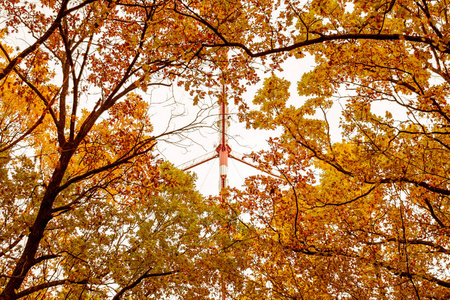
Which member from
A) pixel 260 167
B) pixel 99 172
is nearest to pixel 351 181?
pixel 260 167

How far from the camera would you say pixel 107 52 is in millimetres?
5773

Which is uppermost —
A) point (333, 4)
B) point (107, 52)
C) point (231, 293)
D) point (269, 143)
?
point (333, 4)

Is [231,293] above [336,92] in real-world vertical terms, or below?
below

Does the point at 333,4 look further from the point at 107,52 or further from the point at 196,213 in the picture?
the point at 196,213

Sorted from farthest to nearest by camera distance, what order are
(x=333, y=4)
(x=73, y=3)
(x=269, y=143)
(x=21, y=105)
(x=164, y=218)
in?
1. (x=164, y=218)
2. (x=21, y=105)
3. (x=269, y=143)
4. (x=333, y=4)
5. (x=73, y=3)

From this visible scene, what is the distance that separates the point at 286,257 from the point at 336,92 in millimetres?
3220

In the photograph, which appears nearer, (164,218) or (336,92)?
(336,92)

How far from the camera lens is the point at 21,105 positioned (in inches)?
259

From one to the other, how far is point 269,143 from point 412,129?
8.18 feet

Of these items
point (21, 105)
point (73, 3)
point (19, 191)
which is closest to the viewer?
point (73, 3)

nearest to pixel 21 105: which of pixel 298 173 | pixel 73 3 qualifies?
pixel 73 3

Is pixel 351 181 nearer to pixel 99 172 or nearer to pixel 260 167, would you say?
pixel 260 167

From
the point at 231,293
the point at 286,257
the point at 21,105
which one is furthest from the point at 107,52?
the point at 231,293

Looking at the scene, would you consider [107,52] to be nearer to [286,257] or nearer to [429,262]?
[286,257]
